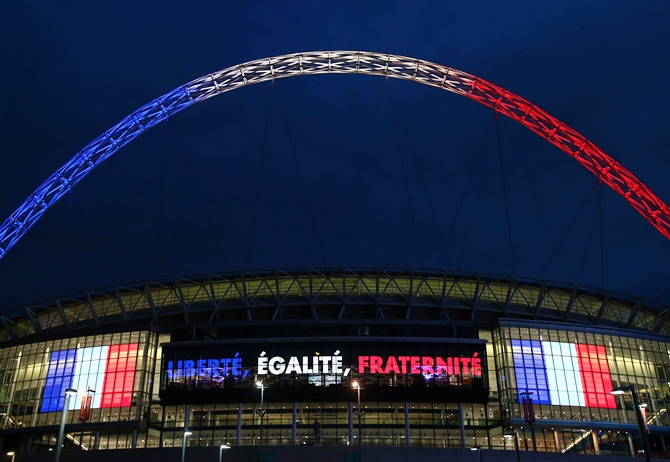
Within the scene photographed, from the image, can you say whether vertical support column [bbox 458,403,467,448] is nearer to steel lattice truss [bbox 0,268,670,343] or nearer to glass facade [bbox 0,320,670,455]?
glass facade [bbox 0,320,670,455]

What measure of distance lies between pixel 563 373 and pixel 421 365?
16692mm

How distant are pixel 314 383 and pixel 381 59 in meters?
38.5

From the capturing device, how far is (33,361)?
3108 inches

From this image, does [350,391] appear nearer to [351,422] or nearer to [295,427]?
[351,422]

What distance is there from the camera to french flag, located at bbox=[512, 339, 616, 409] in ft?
232

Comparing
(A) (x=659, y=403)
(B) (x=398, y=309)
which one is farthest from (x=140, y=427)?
(A) (x=659, y=403)

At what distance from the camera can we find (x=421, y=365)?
241ft

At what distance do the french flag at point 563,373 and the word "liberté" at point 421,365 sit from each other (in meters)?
5.36

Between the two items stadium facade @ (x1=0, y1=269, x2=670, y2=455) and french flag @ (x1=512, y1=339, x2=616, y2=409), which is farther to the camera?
stadium facade @ (x1=0, y1=269, x2=670, y2=455)

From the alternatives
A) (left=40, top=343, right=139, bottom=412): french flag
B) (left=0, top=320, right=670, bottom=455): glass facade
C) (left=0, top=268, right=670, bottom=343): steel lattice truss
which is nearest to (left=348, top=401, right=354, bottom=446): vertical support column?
(left=0, top=320, right=670, bottom=455): glass facade

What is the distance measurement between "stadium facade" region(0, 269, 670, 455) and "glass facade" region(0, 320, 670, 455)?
15 cm

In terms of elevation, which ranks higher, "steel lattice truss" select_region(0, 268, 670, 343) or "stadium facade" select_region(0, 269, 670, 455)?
"steel lattice truss" select_region(0, 268, 670, 343)

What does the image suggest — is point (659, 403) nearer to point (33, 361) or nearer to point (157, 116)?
point (157, 116)

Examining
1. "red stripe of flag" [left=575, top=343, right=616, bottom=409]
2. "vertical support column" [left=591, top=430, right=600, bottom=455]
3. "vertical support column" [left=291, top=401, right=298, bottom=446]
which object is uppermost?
"red stripe of flag" [left=575, top=343, right=616, bottom=409]
